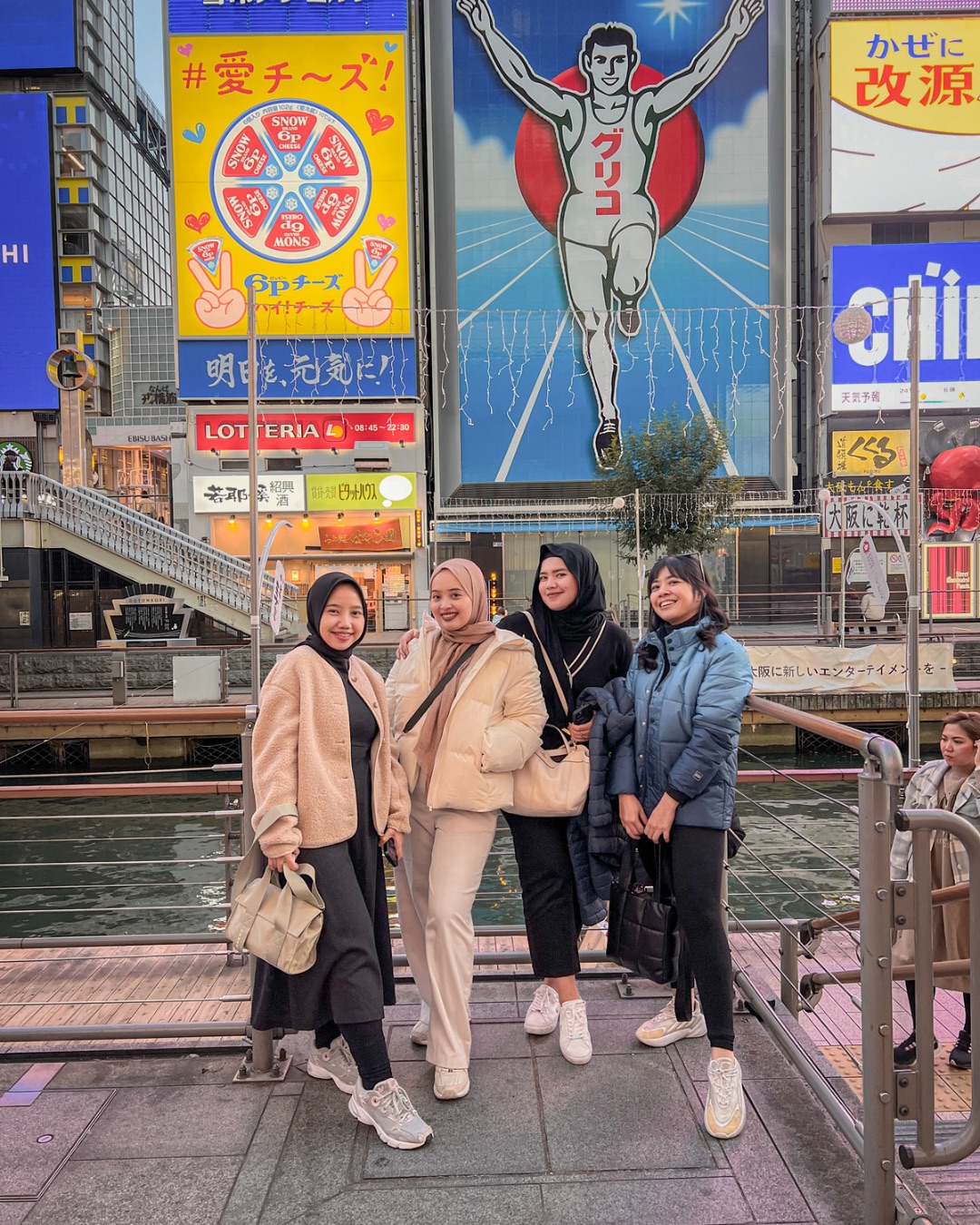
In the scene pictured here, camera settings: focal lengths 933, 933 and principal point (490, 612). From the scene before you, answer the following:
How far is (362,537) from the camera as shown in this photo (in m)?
27.0

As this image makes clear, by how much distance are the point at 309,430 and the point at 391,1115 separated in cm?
2558

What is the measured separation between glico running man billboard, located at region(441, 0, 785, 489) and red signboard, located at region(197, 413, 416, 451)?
2641 mm

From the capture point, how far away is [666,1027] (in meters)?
3.20

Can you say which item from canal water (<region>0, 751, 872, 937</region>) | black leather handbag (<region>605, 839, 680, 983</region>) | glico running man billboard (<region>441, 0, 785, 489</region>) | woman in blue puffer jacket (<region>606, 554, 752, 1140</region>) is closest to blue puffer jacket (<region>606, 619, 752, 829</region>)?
woman in blue puffer jacket (<region>606, 554, 752, 1140</region>)

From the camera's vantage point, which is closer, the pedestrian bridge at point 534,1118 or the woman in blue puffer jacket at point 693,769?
the pedestrian bridge at point 534,1118

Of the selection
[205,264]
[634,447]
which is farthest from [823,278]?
[205,264]

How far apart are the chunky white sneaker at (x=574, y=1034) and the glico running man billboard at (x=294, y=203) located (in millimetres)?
25262

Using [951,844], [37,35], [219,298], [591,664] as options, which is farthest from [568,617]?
[37,35]

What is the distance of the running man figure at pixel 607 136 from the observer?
2862 cm

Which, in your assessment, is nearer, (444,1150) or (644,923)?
(444,1150)

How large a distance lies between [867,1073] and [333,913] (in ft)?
4.90

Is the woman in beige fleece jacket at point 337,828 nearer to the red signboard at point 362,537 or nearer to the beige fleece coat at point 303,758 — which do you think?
the beige fleece coat at point 303,758

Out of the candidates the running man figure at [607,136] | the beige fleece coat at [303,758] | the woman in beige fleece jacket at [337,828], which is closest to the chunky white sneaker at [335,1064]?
the woman in beige fleece jacket at [337,828]

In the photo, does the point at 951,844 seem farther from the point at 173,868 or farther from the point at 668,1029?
the point at 173,868
